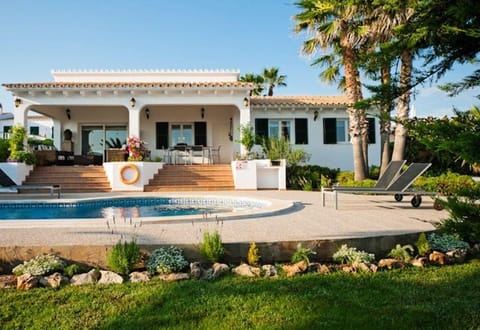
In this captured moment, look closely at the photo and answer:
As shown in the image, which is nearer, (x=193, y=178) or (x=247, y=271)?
(x=247, y=271)

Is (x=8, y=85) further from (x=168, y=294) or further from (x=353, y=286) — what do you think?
(x=353, y=286)

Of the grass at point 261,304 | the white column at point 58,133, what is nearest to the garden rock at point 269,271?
the grass at point 261,304

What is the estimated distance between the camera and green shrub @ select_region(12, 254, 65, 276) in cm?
369

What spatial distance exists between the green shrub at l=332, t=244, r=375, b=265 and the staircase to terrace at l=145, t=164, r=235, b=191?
34.4 feet

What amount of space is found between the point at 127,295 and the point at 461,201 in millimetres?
2909

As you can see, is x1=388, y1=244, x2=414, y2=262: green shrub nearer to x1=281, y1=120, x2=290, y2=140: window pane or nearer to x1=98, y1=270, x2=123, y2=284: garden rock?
x1=98, y1=270, x2=123, y2=284: garden rock

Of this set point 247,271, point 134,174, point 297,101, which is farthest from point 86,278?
point 297,101

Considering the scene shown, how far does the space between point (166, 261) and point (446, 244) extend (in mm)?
3635

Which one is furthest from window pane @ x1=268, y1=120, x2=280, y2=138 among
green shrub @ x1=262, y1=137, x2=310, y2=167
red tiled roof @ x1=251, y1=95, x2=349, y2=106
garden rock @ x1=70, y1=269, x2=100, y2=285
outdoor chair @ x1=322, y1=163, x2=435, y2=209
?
garden rock @ x1=70, y1=269, x2=100, y2=285

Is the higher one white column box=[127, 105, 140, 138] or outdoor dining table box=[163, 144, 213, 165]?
white column box=[127, 105, 140, 138]

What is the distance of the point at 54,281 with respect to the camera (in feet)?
11.6

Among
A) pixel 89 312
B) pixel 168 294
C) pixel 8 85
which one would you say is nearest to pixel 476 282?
pixel 168 294

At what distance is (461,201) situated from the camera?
2510 millimetres

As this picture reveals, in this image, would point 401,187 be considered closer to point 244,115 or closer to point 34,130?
point 244,115
